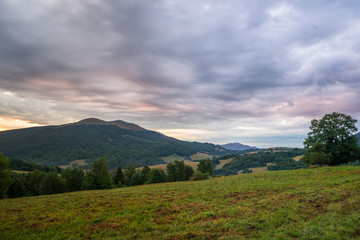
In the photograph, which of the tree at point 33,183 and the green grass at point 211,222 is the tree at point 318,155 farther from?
the tree at point 33,183

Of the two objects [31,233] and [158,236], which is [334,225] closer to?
[158,236]

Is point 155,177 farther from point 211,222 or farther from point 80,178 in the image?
point 211,222

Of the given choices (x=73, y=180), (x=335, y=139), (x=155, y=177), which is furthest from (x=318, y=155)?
(x=73, y=180)

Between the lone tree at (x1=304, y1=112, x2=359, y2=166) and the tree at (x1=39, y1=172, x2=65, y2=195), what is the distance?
82394mm

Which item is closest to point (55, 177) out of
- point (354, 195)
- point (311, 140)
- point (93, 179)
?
point (93, 179)

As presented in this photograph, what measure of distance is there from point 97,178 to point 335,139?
71939 mm

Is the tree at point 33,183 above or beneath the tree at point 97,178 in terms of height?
beneath

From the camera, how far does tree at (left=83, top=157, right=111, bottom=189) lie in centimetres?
5817

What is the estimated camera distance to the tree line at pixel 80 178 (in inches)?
2249

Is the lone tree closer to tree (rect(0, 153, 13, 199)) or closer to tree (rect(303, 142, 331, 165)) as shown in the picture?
tree (rect(303, 142, 331, 165))

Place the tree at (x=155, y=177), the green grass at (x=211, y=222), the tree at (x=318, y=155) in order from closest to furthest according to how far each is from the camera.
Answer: the green grass at (x=211, y=222) < the tree at (x=318, y=155) < the tree at (x=155, y=177)

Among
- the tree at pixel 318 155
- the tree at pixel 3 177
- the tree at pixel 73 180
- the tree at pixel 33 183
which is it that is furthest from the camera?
the tree at pixel 33 183

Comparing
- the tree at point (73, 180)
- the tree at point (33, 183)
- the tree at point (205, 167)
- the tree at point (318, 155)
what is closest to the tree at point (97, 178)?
the tree at point (73, 180)

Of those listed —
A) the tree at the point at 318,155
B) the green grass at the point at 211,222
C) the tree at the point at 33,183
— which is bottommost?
the tree at the point at 33,183
